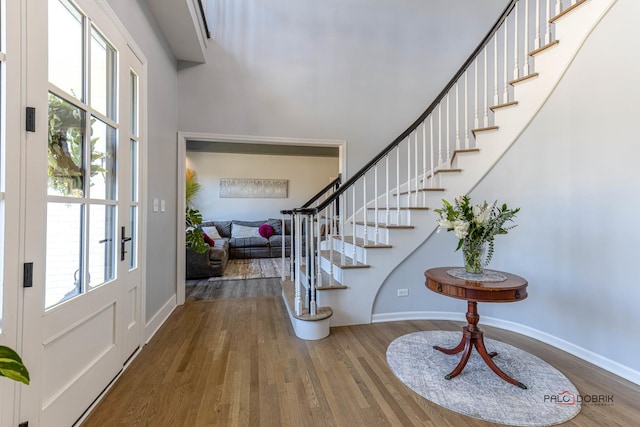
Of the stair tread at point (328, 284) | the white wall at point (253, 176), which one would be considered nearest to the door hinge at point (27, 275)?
the stair tread at point (328, 284)

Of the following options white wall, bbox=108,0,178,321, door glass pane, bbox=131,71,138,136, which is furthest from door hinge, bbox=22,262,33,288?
door glass pane, bbox=131,71,138,136

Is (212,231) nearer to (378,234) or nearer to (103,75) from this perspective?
(378,234)

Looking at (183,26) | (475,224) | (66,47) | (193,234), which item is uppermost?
(183,26)

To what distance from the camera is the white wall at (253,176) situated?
671cm

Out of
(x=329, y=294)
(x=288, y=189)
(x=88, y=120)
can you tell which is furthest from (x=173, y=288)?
(x=288, y=189)

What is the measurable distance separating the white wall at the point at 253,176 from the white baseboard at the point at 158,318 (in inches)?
154

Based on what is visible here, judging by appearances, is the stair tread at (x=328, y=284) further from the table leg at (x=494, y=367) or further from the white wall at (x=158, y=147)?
the white wall at (x=158, y=147)

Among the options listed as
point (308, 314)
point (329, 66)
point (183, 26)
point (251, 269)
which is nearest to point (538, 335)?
point (308, 314)

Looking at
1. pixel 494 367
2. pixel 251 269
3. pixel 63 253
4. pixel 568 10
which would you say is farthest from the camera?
pixel 251 269

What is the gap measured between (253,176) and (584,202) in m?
6.15

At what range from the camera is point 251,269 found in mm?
5027

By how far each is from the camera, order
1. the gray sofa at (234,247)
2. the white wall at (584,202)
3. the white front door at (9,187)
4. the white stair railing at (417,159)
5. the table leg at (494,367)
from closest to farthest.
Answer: the white front door at (9,187), the table leg at (494,367), the white wall at (584,202), the white stair railing at (417,159), the gray sofa at (234,247)

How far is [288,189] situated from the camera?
708 cm

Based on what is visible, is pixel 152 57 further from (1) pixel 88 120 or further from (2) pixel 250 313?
(2) pixel 250 313
